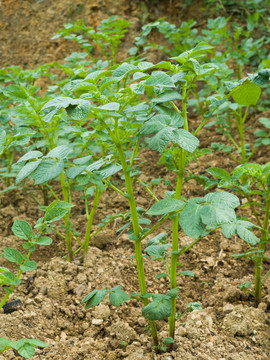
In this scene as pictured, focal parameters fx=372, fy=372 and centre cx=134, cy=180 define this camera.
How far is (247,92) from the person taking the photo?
130 cm

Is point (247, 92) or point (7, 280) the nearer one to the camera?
point (7, 280)

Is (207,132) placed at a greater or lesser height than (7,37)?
lesser

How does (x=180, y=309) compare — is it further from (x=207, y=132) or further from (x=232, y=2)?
(x=232, y=2)

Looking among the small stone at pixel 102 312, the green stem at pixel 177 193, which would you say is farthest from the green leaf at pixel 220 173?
the small stone at pixel 102 312

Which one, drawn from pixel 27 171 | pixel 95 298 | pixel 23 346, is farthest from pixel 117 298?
pixel 27 171

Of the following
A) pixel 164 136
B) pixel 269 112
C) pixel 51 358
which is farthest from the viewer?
pixel 269 112

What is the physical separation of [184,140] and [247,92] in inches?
15.1

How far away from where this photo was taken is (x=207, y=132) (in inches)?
134

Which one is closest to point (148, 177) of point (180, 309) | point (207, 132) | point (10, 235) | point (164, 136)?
point (207, 132)

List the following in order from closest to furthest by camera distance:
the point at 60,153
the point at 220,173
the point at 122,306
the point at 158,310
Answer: the point at 60,153 < the point at 158,310 < the point at 220,173 < the point at 122,306

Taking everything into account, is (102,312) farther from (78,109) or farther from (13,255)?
(78,109)

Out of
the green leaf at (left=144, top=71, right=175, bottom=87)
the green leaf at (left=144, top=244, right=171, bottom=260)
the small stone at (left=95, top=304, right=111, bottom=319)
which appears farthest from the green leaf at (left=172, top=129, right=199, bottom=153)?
the small stone at (left=95, top=304, right=111, bottom=319)

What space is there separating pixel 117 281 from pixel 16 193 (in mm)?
1164

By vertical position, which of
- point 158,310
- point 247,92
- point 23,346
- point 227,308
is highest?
point 247,92
